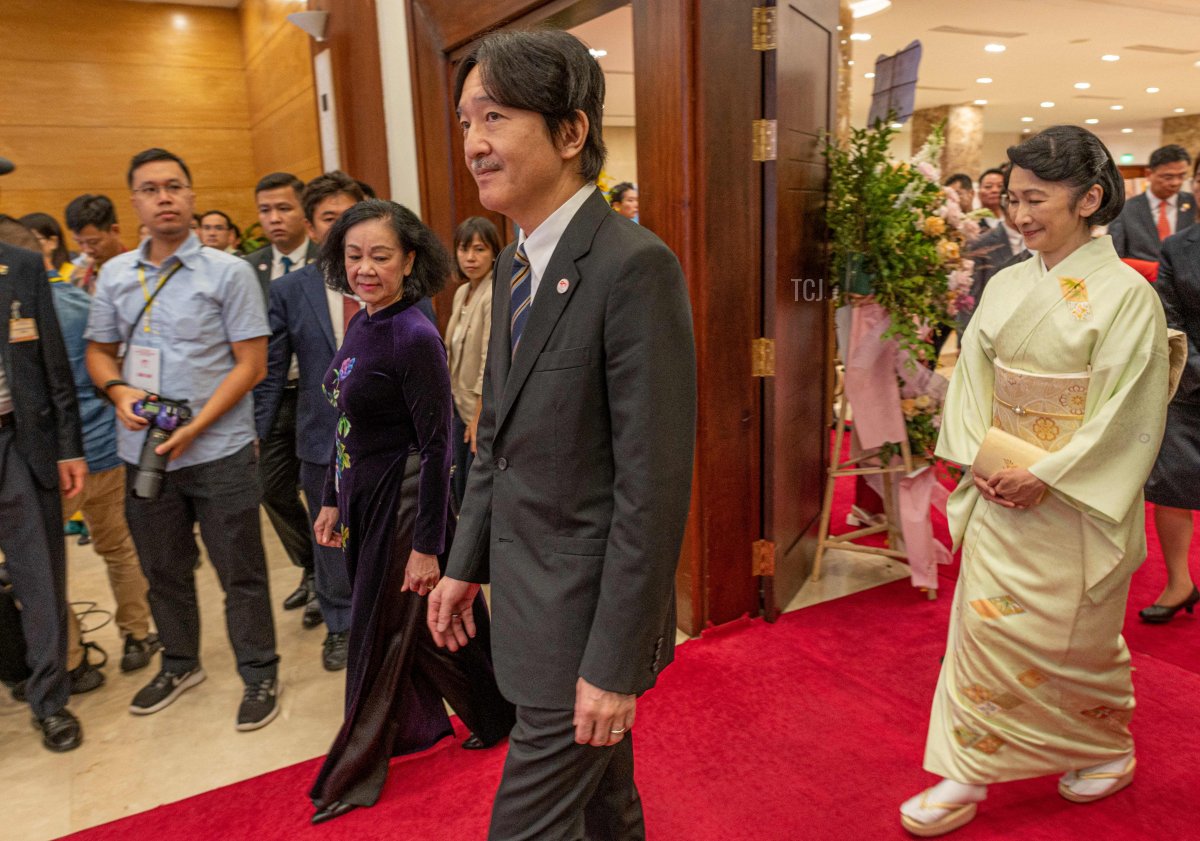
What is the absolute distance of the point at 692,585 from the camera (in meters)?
3.02

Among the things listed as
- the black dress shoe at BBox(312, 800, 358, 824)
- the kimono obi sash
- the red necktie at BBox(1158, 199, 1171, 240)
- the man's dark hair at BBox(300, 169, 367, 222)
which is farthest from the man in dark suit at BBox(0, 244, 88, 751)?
the red necktie at BBox(1158, 199, 1171, 240)

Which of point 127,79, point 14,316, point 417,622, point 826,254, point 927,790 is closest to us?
point 927,790

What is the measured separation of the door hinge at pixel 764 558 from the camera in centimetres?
316

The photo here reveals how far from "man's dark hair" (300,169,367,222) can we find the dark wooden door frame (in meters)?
1.05

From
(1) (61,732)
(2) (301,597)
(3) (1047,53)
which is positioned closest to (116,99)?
(2) (301,597)

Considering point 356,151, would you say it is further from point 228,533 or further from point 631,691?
point 631,691

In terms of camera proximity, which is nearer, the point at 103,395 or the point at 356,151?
the point at 103,395

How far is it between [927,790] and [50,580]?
255 cm

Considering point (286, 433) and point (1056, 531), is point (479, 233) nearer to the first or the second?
point (286, 433)

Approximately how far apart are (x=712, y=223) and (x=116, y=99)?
697 centimetres

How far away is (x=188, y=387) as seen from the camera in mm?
2559

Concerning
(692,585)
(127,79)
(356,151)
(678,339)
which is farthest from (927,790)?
(127,79)

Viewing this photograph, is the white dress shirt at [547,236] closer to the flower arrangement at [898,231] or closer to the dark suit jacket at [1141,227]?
the flower arrangement at [898,231]

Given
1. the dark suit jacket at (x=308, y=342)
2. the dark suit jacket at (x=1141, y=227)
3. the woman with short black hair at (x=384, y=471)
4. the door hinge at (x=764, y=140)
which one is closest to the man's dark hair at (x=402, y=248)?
the woman with short black hair at (x=384, y=471)
